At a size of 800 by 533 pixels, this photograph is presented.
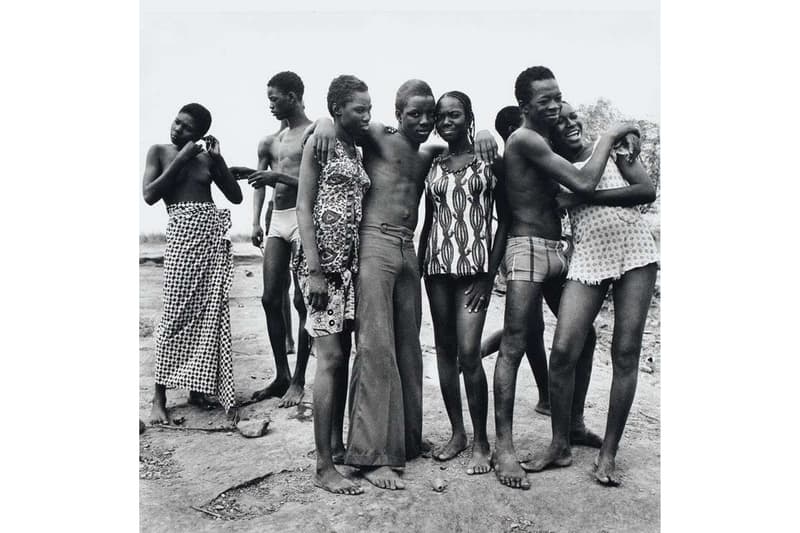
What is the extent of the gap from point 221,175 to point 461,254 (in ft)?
6.10

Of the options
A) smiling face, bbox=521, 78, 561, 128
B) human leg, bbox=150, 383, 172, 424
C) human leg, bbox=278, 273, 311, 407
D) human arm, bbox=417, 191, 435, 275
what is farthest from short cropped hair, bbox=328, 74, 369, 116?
human leg, bbox=150, 383, 172, 424

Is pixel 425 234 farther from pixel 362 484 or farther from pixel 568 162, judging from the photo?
pixel 362 484

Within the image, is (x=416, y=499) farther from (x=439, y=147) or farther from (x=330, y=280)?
(x=439, y=147)

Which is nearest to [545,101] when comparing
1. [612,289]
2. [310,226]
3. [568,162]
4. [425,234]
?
[568,162]

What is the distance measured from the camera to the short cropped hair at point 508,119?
4.89 metres

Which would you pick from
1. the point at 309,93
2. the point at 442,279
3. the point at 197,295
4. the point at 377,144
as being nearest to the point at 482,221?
the point at 442,279

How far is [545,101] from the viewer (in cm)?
419

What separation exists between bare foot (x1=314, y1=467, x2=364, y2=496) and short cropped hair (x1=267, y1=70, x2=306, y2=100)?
263 centimetres

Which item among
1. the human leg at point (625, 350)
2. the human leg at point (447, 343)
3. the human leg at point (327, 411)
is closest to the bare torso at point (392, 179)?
the human leg at point (447, 343)

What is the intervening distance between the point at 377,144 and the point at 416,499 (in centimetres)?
208

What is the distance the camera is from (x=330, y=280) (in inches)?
159

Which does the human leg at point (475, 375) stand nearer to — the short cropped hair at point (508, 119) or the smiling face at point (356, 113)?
the smiling face at point (356, 113)

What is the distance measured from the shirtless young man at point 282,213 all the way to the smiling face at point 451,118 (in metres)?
Answer: 1.14

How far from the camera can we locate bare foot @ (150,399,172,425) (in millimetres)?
4820
